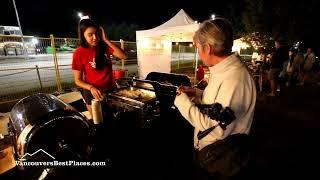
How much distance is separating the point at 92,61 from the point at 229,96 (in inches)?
81.1

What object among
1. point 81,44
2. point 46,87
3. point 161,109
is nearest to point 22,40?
point 46,87

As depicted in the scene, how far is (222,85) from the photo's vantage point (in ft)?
4.69

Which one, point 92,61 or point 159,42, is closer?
point 92,61

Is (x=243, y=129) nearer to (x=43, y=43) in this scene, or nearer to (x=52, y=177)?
(x=52, y=177)

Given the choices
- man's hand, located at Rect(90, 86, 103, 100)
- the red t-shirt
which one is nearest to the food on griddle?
the red t-shirt

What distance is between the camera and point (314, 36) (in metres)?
21.2

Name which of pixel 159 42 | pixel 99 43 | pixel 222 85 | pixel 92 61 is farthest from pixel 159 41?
pixel 222 85

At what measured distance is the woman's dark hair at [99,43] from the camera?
254 centimetres

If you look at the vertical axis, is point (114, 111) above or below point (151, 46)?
below

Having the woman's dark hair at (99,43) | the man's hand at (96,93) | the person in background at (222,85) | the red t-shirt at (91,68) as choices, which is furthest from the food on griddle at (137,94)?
the person in background at (222,85)

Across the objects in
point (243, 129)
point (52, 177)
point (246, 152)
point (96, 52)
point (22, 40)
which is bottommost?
point (52, 177)

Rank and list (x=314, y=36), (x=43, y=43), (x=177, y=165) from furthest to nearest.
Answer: (x=314, y=36) → (x=43, y=43) → (x=177, y=165)

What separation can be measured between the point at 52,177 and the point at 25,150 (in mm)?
310

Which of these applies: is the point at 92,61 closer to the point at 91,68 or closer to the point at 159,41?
the point at 91,68
